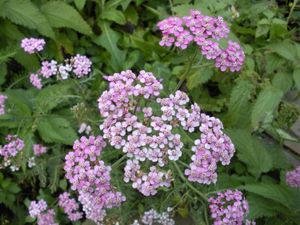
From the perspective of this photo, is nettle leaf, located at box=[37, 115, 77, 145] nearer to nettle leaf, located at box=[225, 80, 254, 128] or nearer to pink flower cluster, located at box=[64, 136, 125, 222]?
pink flower cluster, located at box=[64, 136, 125, 222]

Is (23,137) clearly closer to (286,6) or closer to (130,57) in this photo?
(130,57)

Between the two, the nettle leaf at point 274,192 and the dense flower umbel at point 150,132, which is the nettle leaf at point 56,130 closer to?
the dense flower umbel at point 150,132

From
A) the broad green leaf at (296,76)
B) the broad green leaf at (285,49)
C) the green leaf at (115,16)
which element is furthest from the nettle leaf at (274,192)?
the green leaf at (115,16)

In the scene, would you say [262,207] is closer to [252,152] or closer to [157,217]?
[252,152]

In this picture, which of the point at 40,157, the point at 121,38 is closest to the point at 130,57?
the point at 121,38

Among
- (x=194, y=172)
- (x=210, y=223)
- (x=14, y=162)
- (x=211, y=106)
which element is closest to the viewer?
(x=194, y=172)

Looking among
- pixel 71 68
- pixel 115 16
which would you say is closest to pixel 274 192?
Answer: pixel 71 68
